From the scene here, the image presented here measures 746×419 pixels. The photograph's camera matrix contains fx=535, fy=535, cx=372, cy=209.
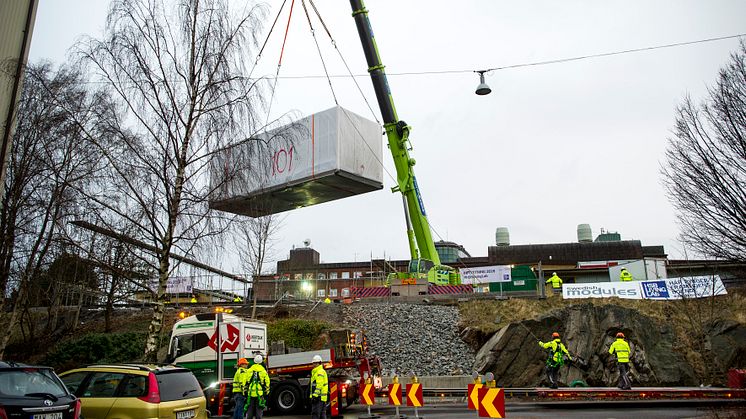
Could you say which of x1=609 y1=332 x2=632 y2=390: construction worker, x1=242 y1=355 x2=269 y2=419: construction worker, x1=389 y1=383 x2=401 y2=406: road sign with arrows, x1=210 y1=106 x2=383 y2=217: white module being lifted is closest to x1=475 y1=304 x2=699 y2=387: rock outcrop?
x1=609 y1=332 x2=632 y2=390: construction worker

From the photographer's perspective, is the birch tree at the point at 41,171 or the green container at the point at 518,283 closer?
the birch tree at the point at 41,171

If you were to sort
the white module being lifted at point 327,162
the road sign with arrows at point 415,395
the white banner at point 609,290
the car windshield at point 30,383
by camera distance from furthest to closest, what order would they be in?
the white banner at point 609,290
the white module being lifted at point 327,162
the road sign with arrows at point 415,395
the car windshield at point 30,383

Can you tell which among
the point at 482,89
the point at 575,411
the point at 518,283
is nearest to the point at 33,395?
the point at 575,411

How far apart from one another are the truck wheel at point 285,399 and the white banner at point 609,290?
634 inches

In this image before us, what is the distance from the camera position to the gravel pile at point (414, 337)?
70.1 ft

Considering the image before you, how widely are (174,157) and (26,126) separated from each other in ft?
14.9

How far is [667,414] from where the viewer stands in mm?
12000

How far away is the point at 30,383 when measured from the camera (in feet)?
23.6

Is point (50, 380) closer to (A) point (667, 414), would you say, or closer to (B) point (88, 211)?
(B) point (88, 211)

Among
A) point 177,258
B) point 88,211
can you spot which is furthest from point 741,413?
point 88,211

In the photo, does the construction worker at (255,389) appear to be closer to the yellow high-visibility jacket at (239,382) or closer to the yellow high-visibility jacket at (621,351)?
the yellow high-visibility jacket at (239,382)

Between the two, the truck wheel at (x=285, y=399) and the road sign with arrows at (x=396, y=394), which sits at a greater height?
the road sign with arrows at (x=396, y=394)

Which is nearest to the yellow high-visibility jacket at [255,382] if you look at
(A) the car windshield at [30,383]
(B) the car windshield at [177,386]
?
(B) the car windshield at [177,386]

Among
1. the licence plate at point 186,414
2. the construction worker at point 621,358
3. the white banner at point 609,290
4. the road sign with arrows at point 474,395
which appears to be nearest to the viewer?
the licence plate at point 186,414
